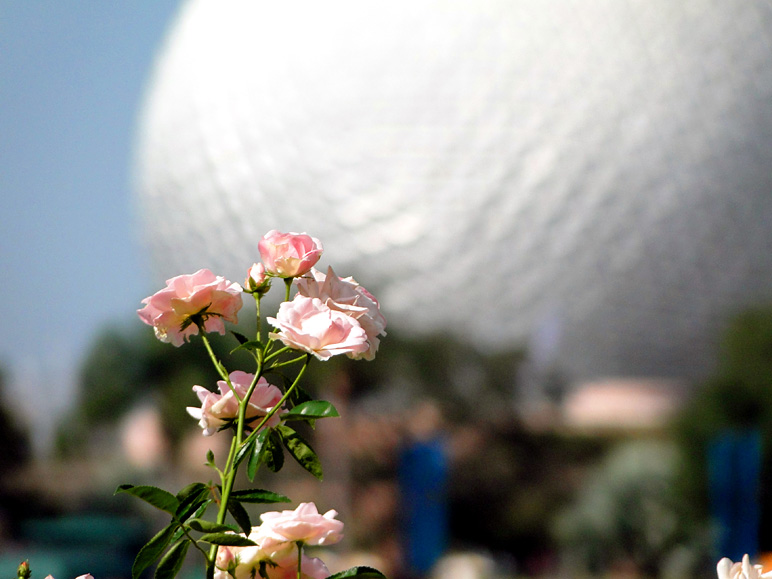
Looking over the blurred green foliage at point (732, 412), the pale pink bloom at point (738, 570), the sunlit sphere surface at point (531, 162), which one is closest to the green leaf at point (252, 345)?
the pale pink bloom at point (738, 570)

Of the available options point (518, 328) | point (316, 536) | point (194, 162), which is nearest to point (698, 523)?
point (518, 328)

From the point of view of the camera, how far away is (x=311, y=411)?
32 cm

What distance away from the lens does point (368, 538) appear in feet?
9.75

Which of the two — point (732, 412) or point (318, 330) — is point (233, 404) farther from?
point (732, 412)

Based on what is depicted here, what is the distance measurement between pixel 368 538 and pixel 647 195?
238 centimetres

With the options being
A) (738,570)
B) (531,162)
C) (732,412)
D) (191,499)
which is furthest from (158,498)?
(531,162)

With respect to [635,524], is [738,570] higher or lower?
lower

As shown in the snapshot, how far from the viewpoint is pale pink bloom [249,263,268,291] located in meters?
0.34

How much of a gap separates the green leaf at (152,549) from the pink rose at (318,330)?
0.07 meters

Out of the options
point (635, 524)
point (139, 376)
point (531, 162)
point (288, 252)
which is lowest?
point (288, 252)

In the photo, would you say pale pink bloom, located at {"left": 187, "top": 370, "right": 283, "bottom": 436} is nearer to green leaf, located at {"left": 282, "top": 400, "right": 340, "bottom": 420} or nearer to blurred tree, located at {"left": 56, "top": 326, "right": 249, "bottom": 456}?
green leaf, located at {"left": 282, "top": 400, "right": 340, "bottom": 420}

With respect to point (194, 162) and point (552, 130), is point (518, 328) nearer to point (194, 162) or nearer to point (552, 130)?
point (552, 130)

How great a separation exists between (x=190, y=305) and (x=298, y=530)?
0.09 metres

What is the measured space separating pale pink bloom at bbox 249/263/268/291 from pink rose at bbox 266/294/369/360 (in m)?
0.04
